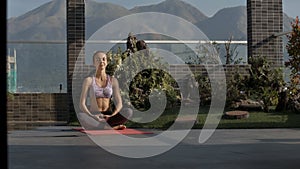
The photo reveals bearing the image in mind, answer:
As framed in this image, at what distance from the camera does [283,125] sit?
9133 millimetres

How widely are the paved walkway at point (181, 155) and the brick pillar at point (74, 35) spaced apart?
5.50 meters

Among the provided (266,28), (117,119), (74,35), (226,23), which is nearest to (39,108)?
(74,35)

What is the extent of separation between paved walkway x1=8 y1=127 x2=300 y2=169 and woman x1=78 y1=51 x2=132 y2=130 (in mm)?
1183

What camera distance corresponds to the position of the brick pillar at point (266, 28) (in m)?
13.0

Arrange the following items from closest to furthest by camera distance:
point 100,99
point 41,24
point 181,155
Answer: point 181,155, point 100,99, point 41,24

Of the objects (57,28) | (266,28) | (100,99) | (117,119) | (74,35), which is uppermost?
(57,28)

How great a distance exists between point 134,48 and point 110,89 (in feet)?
12.7

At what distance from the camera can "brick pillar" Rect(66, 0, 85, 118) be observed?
40.4 ft

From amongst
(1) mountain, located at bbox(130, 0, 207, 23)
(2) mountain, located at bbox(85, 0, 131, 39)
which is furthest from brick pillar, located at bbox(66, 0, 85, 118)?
(1) mountain, located at bbox(130, 0, 207, 23)

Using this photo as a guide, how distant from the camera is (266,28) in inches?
516

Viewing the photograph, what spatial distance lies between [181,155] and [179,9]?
1291 cm

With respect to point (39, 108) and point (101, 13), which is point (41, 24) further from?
point (39, 108)
